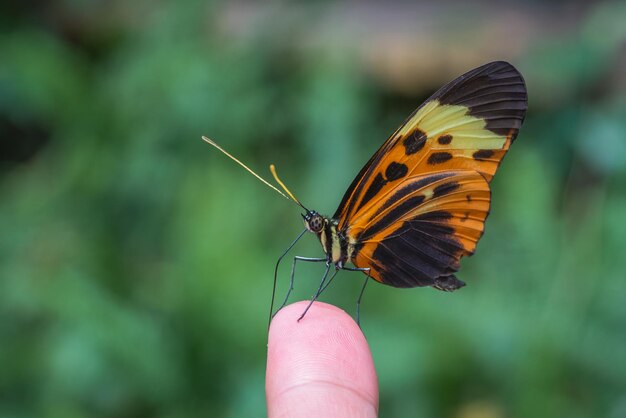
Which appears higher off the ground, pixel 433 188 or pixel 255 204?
pixel 433 188

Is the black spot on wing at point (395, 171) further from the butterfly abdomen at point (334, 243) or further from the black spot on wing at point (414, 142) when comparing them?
the butterfly abdomen at point (334, 243)

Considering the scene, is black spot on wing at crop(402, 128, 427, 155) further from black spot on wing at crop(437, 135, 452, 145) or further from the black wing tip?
the black wing tip

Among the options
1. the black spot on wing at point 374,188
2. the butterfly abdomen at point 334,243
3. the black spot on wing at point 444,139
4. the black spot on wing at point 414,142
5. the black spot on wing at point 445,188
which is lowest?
the butterfly abdomen at point 334,243

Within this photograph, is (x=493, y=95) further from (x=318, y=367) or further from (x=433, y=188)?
(x=318, y=367)

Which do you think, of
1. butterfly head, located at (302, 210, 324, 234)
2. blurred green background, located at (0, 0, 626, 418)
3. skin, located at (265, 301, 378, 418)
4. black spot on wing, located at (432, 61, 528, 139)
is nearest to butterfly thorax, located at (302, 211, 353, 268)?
butterfly head, located at (302, 210, 324, 234)

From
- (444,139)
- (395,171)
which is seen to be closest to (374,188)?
(395,171)

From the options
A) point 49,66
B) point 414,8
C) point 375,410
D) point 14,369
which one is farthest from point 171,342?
point 414,8

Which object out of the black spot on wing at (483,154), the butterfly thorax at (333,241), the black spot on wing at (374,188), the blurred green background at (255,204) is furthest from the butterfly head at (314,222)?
the blurred green background at (255,204)

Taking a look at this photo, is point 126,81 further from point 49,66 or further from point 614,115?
point 614,115
